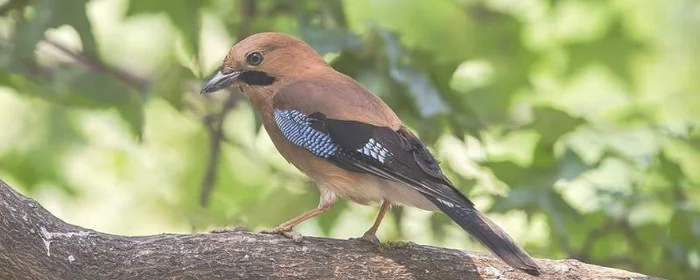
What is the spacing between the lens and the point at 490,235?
464 centimetres

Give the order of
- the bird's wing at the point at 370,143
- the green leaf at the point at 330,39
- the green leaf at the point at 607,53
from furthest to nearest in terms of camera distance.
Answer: the green leaf at the point at 607,53 < the green leaf at the point at 330,39 < the bird's wing at the point at 370,143

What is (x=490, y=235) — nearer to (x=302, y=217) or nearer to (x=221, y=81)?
(x=302, y=217)

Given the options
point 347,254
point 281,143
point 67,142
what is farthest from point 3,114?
point 347,254

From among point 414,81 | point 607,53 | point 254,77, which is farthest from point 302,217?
point 607,53

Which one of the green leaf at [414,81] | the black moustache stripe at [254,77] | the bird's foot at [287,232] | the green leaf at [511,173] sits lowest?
the bird's foot at [287,232]

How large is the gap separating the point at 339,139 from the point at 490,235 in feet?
2.77

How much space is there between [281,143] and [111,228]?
4607mm

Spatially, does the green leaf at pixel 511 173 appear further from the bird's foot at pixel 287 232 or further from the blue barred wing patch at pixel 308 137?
the bird's foot at pixel 287 232

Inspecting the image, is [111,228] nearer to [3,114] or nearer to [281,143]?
[3,114]

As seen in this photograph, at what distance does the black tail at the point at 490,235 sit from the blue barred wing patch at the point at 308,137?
0.51 m

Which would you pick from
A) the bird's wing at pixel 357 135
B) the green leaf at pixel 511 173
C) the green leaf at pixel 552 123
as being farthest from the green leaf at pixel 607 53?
the bird's wing at pixel 357 135

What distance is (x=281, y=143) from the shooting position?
5324 mm

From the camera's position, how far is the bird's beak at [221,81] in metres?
5.43

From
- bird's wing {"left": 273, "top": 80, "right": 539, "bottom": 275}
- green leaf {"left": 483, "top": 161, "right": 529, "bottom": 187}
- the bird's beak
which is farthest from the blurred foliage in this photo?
bird's wing {"left": 273, "top": 80, "right": 539, "bottom": 275}
